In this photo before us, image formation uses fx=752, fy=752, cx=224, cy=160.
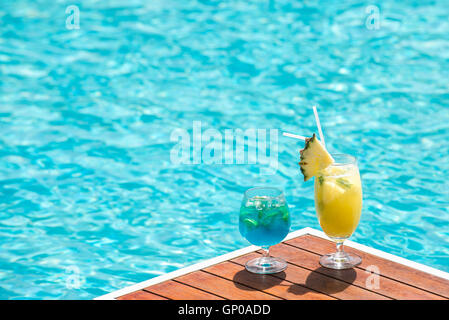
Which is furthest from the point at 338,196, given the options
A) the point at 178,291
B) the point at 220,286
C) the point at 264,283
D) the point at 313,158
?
the point at 178,291

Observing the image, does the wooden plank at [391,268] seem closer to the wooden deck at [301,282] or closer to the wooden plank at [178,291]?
the wooden deck at [301,282]

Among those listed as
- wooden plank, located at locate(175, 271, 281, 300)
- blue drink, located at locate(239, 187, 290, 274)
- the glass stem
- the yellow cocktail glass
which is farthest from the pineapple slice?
wooden plank, located at locate(175, 271, 281, 300)

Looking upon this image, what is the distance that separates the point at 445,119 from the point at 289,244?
3.83m

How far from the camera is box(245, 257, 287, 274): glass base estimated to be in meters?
2.64

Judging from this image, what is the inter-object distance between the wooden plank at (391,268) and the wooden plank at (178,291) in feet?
1.68

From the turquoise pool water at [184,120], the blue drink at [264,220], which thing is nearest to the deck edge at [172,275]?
the blue drink at [264,220]

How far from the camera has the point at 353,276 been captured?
2574 mm

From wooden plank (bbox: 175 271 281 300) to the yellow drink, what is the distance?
356mm

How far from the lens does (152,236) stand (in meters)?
4.82

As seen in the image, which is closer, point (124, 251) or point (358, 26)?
point (124, 251)

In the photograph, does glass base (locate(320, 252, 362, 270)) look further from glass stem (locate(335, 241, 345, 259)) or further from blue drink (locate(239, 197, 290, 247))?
blue drink (locate(239, 197, 290, 247))

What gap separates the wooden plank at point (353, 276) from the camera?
2.46 metres
